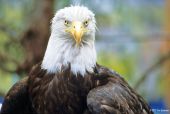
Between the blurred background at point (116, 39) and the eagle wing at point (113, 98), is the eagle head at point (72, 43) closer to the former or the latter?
the eagle wing at point (113, 98)

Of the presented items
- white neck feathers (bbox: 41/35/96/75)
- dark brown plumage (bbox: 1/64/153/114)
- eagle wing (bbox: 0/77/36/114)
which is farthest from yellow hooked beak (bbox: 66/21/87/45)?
eagle wing (bbox: 0/77/36/114)

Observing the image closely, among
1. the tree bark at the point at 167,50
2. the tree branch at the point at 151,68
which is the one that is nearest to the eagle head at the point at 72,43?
the tree branch at the point at 151,68

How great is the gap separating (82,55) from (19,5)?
297cm

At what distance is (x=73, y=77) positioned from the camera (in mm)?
4539

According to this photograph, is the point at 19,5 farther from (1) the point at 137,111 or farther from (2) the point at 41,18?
(1) the point at 137,111

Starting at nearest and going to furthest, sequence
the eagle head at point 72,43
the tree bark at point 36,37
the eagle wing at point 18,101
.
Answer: the eagle head at point 72,43
the eagle wing at point 18,101
the tree bark at point 36,37

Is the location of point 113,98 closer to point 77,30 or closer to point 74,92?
point 74,92

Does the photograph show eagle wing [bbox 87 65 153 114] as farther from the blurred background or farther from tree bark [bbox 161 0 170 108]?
tree bark [bbox 161 0 170 108]

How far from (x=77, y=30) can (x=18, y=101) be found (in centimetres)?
66

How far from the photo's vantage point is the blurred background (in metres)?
6.82

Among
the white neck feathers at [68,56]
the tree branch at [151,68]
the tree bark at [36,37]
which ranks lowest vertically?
the tree branch at [151,68]

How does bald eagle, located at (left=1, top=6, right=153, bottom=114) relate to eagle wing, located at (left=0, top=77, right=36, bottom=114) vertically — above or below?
above

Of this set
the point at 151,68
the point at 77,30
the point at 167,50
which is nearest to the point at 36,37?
the point at 151,68

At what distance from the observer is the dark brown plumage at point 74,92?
14.5ft
